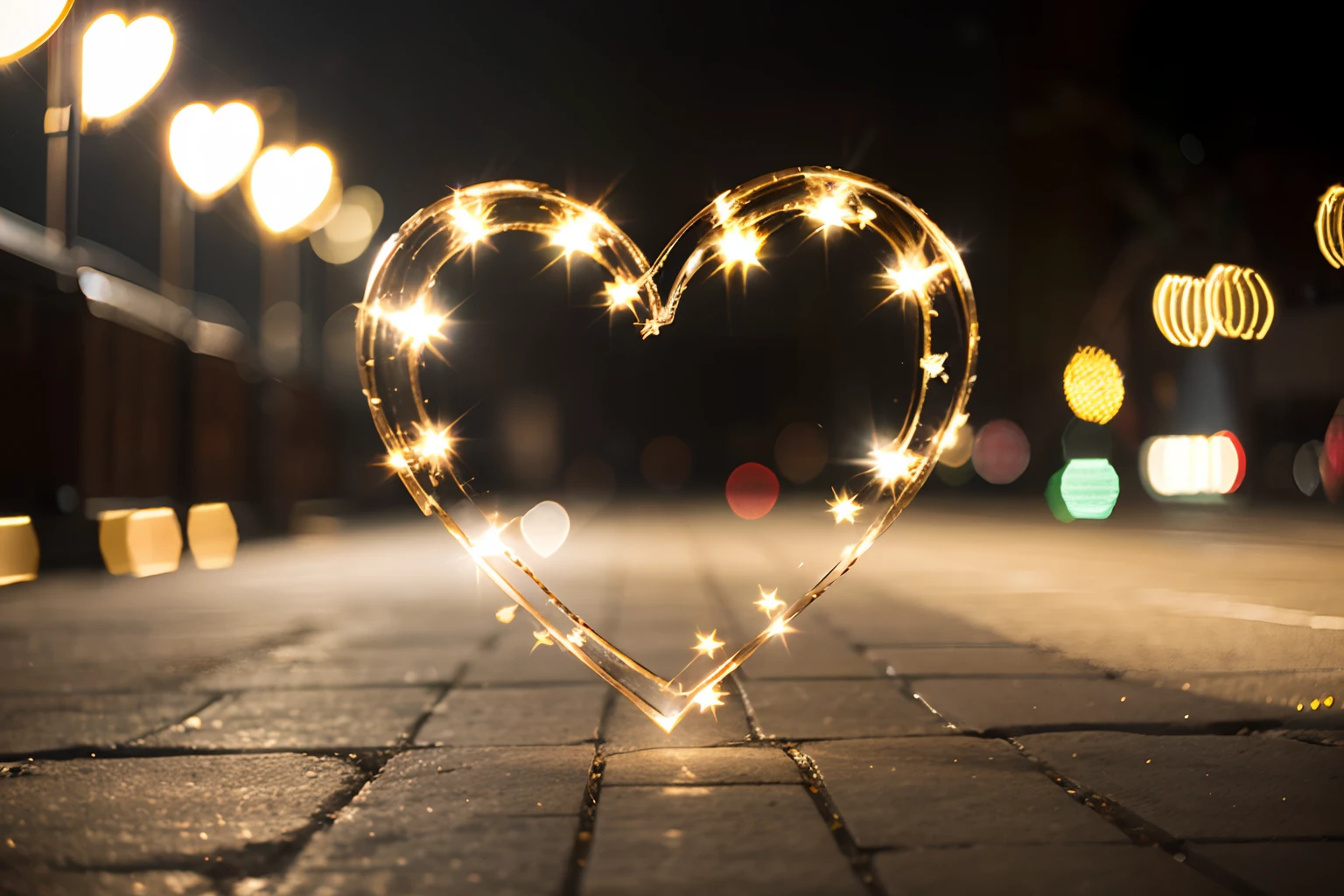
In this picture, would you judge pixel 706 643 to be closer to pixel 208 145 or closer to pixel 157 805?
pixel 157 805

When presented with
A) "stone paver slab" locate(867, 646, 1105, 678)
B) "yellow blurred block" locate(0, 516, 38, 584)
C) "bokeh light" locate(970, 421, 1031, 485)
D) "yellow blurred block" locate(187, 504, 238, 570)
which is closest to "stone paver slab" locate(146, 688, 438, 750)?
"stone paver slab" locate(867, 646, 1105, 678)

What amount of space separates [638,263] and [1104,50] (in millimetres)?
27545

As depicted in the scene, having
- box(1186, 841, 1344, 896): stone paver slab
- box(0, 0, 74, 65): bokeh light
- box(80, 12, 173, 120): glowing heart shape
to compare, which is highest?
box(80, 12, 173, 120): glowing heart shape

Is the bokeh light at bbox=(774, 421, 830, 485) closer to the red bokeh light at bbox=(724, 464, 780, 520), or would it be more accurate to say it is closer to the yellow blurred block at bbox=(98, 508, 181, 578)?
the red bokeh light at bbox=(724, 464, 780, 520)

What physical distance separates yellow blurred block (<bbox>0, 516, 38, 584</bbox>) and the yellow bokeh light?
18.8 metres

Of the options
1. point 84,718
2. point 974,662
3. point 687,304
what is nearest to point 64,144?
point 84,718

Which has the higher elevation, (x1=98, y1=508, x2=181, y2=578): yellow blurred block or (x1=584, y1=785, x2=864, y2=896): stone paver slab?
(x1=584, y1=785, x2=864, y2=896): stone paver slab

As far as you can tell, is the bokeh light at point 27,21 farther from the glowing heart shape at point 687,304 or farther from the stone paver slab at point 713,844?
the stone paver slab at point 713,844

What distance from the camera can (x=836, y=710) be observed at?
11.2 ft

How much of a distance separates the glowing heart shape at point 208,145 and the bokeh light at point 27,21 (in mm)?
3647

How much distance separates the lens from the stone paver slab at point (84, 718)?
3.08m

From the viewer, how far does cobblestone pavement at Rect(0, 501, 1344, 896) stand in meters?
2.04

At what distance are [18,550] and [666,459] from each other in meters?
40.0

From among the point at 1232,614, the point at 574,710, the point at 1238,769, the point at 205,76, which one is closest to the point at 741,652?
the point at 574,710
